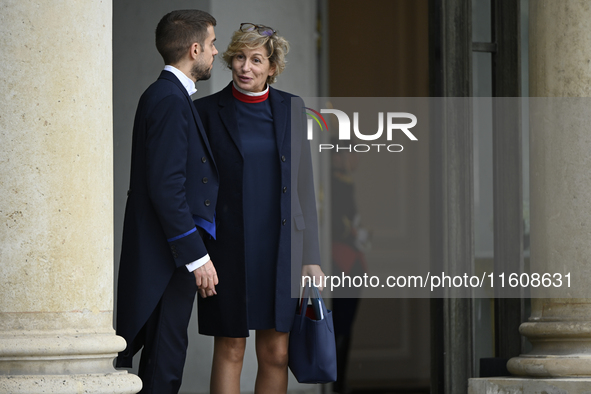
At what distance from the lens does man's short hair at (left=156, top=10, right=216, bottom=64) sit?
390 cm

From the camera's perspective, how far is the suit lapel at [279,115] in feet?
13.4

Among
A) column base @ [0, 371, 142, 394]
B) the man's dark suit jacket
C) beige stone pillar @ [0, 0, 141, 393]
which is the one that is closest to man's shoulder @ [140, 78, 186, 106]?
the man's dark suit jacket

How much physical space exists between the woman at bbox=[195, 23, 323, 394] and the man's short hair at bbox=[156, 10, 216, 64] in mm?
188

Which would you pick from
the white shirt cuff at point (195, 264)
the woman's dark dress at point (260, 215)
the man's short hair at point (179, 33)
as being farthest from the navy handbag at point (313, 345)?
the man's short hair at point (179, 33)

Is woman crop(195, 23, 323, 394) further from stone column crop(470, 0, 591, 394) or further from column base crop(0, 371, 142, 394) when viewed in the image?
stone column crop(470, 0, 591, 394)

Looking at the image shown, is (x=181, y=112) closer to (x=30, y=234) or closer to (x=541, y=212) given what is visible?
(x=30, y=234)

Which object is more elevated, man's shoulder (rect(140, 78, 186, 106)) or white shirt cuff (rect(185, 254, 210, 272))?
man's shoulder (rect(140, 78, 186, 106))

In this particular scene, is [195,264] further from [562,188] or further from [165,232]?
[562,188]

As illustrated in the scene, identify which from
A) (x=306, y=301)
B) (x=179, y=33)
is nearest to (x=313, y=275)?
(x=306, y=301)

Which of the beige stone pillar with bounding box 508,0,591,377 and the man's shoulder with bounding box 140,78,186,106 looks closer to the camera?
the man's shoulder with bounding box 140,78,186,106

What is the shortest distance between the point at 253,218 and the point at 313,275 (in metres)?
0.39

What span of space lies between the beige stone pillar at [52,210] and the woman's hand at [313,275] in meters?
0.98

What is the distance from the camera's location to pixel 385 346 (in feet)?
21.5

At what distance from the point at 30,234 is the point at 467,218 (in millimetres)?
3552
